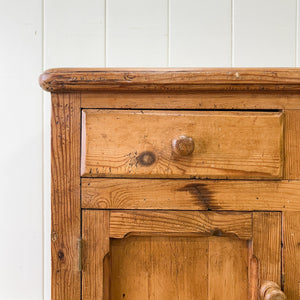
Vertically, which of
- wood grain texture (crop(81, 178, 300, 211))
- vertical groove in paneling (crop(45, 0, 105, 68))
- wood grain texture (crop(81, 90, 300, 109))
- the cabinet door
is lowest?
the cabinet door

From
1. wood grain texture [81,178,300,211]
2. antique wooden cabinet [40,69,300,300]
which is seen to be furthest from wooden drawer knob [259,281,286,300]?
wood grain texture [81,178,300,211]

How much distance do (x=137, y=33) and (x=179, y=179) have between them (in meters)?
0.58

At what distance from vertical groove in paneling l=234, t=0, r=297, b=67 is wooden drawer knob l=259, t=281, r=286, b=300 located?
2.14 ft

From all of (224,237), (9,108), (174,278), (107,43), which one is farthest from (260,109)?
(9,108)

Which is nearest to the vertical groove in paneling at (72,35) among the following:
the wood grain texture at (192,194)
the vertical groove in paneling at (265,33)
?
the vertical groove in paneling at (265,33)

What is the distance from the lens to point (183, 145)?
1.65 ft

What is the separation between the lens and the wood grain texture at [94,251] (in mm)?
530

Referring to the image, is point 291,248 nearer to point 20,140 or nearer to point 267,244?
point 267,244

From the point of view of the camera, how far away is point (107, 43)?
3.07 ft

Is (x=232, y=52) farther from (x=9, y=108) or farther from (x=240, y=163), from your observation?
(x=9, y=108)

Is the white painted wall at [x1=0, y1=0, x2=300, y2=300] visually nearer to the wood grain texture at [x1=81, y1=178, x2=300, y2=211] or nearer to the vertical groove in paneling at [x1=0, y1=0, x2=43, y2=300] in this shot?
the vertical groove in paneling at [x1=0, y1=0, x2=43, y2=300]

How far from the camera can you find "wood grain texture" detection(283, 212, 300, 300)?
20.7 inches

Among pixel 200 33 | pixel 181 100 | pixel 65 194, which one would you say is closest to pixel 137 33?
pixel 200 33

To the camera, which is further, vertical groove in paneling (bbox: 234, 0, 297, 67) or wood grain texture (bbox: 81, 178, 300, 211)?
vertical groove in paneling (bbox: 234, 0, 297, 67)
